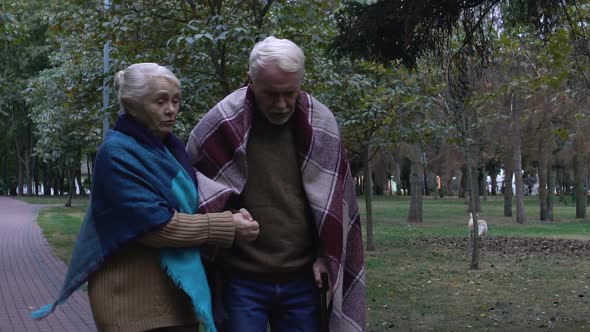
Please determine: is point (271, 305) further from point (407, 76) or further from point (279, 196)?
point (407, 76)

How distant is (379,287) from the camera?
1249cm

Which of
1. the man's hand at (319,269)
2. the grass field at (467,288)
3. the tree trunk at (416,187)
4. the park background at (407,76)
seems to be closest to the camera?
the man's hand at (319,269)

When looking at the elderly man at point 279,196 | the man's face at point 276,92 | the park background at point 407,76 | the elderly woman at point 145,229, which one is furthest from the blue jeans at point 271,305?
the park background at point 407,76

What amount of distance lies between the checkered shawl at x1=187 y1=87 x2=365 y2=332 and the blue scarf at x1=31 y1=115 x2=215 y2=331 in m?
0.20

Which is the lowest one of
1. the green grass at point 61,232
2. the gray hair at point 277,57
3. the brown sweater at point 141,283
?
the green grass at point 61,232

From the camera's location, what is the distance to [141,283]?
284 cm

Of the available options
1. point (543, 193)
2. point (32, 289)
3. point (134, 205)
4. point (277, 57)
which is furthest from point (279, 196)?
point (543, 193)

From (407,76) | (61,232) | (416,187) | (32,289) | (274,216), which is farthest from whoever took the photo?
(416,187)

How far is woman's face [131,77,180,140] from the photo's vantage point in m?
2.91

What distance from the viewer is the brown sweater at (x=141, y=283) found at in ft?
9.23

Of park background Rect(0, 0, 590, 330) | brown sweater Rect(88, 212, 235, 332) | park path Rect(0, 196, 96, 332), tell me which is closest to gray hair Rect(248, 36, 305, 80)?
brown sweater Rect(88, 212, 235, 332)

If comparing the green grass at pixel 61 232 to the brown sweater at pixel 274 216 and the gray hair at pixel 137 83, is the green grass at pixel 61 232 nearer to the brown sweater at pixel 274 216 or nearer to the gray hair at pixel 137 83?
the brown sweater at pixel 274 216

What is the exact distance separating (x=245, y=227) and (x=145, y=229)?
374 mm

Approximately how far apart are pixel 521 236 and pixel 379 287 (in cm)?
1193
